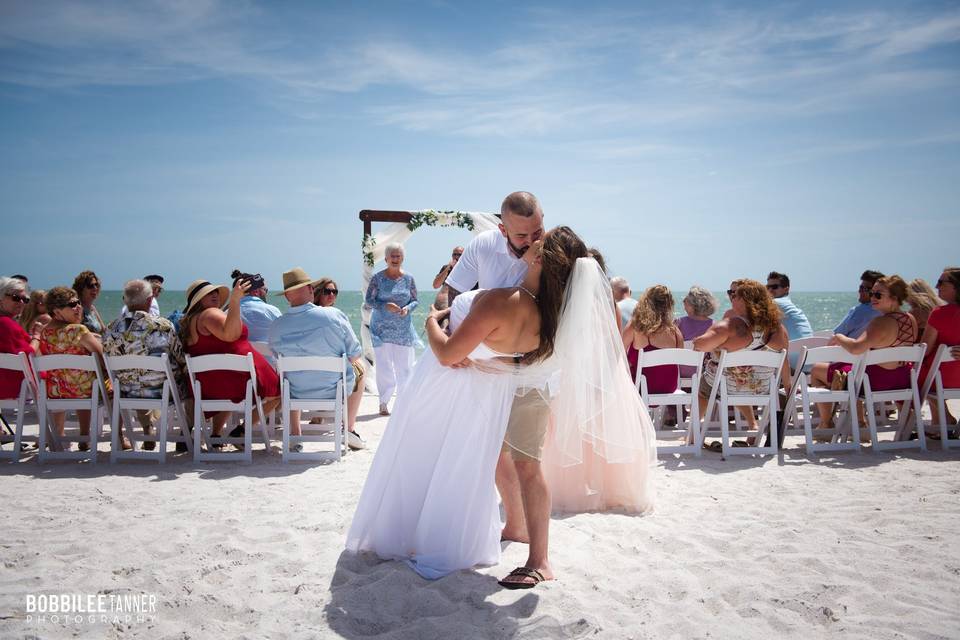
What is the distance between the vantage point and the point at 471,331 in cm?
312

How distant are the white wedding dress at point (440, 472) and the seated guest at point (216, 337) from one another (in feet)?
9.10

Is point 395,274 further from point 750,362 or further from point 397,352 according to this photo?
point 750,362

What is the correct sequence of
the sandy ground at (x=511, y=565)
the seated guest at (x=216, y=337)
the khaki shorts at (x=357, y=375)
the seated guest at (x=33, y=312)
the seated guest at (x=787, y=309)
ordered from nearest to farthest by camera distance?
the sandy ground at (x=511, y=565) < the seated guest at (x=216, y=337) < the khaki shorts at (x=357, y=375) < the seated guest at (x=33, y=312) < the seated guest at (x=787, y=309)

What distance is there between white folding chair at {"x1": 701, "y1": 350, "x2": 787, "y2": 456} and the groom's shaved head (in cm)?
327

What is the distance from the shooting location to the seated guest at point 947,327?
6.18m

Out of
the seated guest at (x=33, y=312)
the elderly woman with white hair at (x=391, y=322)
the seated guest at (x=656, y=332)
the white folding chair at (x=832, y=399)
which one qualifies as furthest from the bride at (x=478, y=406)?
the seated guest at (x=33, y=312)

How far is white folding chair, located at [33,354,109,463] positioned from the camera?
562 centimetres

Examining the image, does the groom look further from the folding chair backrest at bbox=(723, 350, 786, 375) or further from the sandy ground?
the folding chair backrest at bbox=(723, 350, 786, 375)

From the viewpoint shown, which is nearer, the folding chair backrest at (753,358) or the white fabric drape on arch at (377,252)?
the folding chair backrest at (753,358)

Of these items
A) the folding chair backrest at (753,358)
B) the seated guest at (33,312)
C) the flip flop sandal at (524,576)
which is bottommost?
the flip flop sandal at (524,576)

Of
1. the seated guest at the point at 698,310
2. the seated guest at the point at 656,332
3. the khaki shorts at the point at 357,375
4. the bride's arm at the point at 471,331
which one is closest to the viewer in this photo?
the bride's arm at the point at 471,331

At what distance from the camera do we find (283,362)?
5750mm

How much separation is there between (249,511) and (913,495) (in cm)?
454

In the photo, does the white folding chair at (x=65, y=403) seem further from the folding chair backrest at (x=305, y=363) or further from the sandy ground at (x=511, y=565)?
the folding chair backrest at (x=305, y=363)
